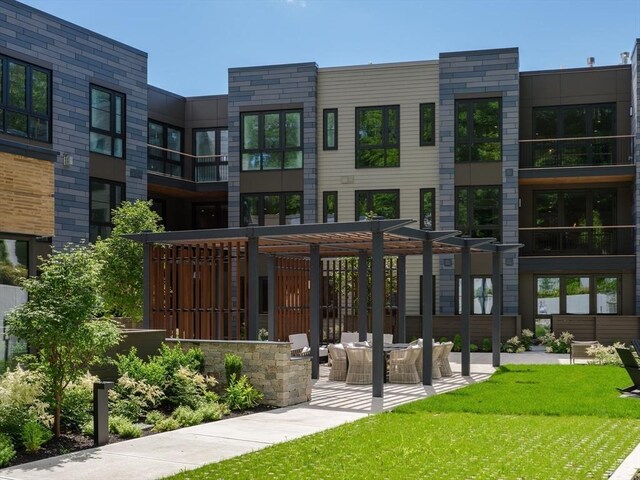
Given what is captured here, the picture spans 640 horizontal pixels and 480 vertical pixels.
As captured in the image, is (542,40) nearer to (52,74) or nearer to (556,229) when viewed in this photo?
(556,229)

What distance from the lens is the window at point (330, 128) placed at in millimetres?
30547

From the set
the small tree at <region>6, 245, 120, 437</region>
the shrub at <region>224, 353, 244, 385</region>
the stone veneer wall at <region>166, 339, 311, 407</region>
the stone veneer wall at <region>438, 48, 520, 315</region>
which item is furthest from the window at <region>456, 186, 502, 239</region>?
the small tree at <region>6, 245, 120, 437</region>

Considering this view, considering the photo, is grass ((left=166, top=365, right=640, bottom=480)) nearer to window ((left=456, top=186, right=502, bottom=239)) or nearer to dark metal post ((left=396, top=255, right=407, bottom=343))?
dark metal post ((left=396, top=255, right=407, bottom=343))

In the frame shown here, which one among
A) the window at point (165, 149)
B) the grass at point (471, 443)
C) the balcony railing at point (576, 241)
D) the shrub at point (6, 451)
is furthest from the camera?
the window at point (165, 149)

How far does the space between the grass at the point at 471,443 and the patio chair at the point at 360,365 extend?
9.06 ft

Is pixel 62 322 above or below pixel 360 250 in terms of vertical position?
below

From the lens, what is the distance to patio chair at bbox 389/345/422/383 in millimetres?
17453

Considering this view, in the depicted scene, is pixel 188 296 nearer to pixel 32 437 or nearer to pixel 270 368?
pixel 270 368

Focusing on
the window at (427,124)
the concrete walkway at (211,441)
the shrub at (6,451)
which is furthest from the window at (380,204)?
the shrub at (6,451)

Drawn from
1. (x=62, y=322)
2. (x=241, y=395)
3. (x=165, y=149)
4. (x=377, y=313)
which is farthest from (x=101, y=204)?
(x=62, y=322)

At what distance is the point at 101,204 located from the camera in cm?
2678

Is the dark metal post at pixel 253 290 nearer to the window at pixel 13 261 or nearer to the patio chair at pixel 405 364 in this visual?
the patio chair at pixel 405 364

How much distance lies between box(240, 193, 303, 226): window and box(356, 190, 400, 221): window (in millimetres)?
2297

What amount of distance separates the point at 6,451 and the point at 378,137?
22.6m
